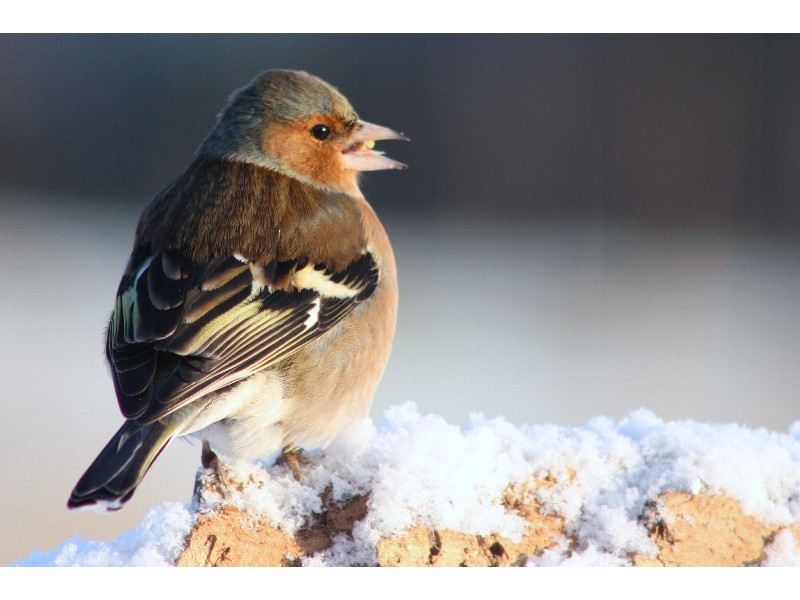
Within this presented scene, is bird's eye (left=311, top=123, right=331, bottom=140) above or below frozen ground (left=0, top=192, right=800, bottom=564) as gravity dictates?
above

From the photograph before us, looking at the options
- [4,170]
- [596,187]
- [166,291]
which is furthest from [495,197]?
[166,291]

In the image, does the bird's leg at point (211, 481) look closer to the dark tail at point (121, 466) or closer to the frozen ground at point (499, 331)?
the dark tail at point (121, 466)

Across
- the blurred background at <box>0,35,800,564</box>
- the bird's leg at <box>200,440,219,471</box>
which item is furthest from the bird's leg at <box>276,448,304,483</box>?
the blurred background at <box>0,35,800,564</box>

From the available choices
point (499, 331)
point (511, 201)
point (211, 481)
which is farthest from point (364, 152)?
point (511, 201)

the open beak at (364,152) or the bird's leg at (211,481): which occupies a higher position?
the open beak at (364,152)

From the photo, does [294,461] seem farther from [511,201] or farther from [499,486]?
[511,201]

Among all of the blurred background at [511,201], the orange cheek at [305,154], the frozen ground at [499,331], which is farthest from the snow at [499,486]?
the blurred background at [511,201]

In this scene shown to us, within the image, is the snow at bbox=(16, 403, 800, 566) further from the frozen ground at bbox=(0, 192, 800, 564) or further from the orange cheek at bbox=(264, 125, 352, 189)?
the frozen ground at bbox=(0, 192, 800, 564)
